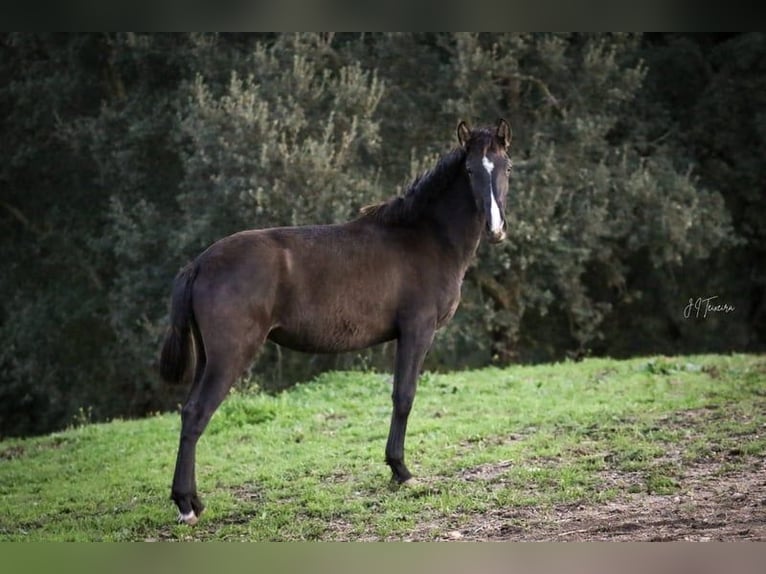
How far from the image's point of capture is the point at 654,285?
20.0 metres

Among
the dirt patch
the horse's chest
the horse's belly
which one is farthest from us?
the horse's chest

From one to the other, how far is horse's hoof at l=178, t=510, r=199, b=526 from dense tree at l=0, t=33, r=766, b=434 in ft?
30.4

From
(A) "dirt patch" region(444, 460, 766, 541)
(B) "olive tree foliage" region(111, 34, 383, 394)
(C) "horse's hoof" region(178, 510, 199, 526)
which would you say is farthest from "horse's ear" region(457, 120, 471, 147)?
(B) "olive tree foliage" region(111, 34, 383, 394)

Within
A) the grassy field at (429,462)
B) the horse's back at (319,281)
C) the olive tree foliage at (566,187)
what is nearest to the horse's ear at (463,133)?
the horse's back at (319,281)

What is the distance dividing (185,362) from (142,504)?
1.35 m

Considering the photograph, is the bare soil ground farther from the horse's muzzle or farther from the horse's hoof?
the horse's muzzle

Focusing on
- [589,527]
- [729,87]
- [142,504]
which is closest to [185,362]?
[142,504]

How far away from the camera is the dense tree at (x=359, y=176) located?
643 inches

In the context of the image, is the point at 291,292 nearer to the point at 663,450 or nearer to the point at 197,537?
the point at 197,537

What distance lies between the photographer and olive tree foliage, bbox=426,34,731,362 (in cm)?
1691

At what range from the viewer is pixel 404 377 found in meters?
6.75

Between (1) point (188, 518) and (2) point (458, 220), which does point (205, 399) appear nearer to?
(1) point (188, 518)

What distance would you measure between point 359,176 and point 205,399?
1058 cm

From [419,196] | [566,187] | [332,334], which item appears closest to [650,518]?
[332,334]
